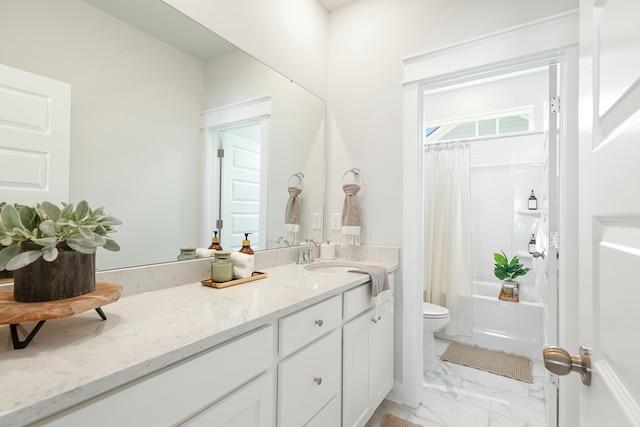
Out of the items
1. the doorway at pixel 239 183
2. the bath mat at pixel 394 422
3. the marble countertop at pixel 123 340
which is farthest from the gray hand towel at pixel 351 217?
the bath mat at pixel 394 422

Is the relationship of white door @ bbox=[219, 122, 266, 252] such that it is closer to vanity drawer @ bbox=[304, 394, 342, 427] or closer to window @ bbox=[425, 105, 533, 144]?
vanity drawer @ bbox=[304, 394, 342, 427]

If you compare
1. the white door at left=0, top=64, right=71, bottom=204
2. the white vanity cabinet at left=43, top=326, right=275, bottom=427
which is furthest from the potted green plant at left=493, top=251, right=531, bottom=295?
the white door at left=0, top=64, right=71, bottom=204

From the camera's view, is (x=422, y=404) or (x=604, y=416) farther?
(x=422, y=404)

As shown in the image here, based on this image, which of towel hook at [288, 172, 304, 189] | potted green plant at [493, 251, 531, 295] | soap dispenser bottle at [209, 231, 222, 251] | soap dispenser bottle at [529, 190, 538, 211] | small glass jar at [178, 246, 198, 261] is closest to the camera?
small glass jar at [178, 246, 198, 261]

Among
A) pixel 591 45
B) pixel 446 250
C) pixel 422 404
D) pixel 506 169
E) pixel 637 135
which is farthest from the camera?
pixel 506 169

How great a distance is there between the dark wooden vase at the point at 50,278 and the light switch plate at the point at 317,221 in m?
1.51

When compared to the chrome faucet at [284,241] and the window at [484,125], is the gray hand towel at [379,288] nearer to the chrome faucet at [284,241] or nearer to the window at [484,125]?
the chrome faucet at [284,241]

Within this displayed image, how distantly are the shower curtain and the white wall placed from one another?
152 cm

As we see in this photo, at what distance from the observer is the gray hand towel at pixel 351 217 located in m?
2.03


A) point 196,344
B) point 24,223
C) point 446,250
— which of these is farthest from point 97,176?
point 446,250

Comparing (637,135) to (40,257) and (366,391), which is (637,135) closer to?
(40,257)

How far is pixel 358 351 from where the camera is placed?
1486 millimetres

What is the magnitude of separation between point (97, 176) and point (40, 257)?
16.8 inches

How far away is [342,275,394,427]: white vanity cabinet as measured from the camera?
4.58ft
